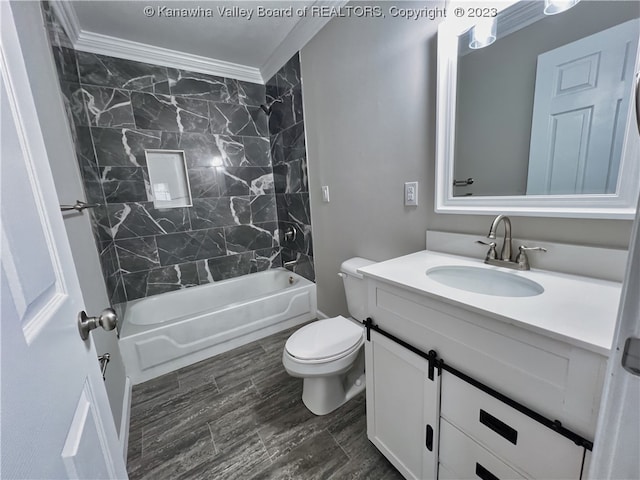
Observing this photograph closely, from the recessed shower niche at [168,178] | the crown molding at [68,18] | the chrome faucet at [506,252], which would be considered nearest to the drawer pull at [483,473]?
the chrome faucet at [506,252]

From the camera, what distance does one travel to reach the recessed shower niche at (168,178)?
2.36m

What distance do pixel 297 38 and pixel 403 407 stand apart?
98.3 inches

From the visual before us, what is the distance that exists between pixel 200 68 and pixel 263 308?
7.47 ft

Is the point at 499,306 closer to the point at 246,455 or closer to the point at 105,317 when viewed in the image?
the point at 105,317

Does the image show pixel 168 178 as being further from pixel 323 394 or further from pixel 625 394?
pixel 625 394

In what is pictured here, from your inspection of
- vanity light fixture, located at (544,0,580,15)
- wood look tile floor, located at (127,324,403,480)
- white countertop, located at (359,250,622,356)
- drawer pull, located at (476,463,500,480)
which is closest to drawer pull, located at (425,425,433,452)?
drawer pull, located at (476,463,500,480)

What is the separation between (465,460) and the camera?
2.60 feet

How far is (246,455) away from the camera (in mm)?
1227

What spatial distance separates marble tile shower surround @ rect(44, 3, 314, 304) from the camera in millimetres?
2061

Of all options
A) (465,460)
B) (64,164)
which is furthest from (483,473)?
(64,164)

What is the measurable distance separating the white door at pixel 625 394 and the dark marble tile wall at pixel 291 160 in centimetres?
209

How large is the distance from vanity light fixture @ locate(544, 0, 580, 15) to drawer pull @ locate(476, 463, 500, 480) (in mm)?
1507

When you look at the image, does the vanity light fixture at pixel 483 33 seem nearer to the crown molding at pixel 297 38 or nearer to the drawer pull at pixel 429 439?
the crown molding at pixel 297 38

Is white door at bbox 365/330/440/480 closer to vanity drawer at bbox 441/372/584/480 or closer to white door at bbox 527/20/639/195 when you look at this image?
vanity drawer at bbox 441/372/584/480
